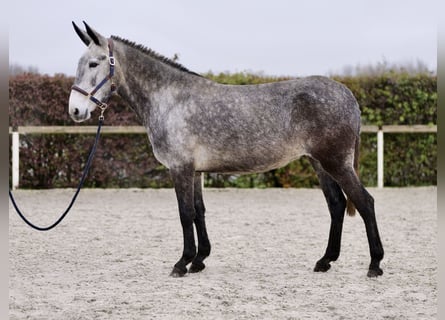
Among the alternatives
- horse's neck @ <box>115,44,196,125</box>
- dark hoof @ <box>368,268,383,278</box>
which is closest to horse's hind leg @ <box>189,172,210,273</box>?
horse's neck @ <box>115,44,196,125</box>

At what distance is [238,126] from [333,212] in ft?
3.87

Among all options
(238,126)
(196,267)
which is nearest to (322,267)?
(196,267)

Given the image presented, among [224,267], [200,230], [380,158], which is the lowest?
[224,267]

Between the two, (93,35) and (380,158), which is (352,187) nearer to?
(93,35)

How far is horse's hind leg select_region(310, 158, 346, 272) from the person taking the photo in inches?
214

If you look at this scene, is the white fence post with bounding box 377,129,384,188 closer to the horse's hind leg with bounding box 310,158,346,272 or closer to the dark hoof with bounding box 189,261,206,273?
the horse's hind leg with bounding box 310,158,346,272

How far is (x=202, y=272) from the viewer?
A: 5461 millimetres

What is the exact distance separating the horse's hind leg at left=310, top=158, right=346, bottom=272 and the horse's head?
6.58 ft

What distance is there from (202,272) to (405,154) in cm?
890

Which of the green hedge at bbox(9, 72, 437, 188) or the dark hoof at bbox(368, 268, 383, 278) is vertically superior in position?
the green hedge at bbox(9, 72, 437, 188)

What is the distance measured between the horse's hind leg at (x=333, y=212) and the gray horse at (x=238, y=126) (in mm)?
105

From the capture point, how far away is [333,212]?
5.42 meters

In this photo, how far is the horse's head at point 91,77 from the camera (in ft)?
16.8

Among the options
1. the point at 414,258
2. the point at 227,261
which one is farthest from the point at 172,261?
the point at 414,258
